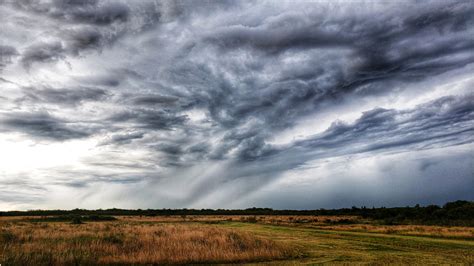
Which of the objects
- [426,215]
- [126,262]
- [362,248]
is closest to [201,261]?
[126,262]

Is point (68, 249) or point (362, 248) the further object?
point (362, 248)

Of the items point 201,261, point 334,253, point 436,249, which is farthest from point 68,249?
point 436,249

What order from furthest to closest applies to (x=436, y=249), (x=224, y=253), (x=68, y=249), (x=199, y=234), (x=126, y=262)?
(x=199, y=234) < (x=436, y=249) < (x=224, y=253) < (x=68, y=249) < (x=126, y=262)

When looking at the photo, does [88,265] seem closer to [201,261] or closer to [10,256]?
[10,256]

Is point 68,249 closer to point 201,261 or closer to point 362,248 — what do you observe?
point 201,261

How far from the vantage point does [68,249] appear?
1712 centimetres

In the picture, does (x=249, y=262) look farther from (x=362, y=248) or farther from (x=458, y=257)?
(x=458, y=257)

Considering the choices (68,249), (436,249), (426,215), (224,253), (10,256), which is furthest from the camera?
(426,215)

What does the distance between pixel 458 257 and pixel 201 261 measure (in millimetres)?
12722

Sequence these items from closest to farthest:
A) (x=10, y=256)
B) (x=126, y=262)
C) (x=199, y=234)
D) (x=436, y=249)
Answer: (x=10, y=256) → (x=126, y=262) → (x=436, y=249) → (x=199, y=234)

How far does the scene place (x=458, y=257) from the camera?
17.6 m

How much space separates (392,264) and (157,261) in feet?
34.4

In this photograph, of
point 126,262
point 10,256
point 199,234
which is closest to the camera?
point 10,256

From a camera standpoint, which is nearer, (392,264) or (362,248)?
→ (392,264)
